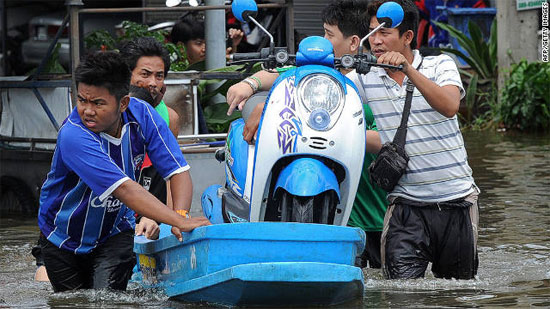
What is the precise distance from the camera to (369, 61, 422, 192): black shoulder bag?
521 cm

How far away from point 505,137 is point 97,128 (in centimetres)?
954

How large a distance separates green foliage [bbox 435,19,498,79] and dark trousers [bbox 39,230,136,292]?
1051 centimetres

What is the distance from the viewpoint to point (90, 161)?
4762 millimetres

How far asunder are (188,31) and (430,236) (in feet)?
17.3

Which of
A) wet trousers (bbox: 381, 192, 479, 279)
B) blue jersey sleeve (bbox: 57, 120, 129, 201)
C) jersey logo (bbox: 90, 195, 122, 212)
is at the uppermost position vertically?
blue jersey sleeve (bbox: 57, 120, 129, 201)

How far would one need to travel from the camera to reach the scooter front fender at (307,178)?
183 inches

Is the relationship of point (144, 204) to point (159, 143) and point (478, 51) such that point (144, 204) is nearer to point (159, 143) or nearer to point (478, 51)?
point (159, 143)

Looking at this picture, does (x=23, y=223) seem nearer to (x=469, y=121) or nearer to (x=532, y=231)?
(x=532, y=231)

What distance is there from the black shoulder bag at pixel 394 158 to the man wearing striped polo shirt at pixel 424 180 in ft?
0.18

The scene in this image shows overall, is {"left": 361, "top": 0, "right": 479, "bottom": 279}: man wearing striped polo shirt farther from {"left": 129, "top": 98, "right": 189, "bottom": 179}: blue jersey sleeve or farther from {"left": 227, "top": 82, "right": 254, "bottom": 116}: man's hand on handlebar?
{"left": 129, "top": 98, "right": 189, "bottom": 179}: blue jersey sleeve

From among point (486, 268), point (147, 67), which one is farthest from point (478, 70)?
point (147, 67)

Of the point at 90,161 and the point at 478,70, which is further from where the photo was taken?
the point at 478,70

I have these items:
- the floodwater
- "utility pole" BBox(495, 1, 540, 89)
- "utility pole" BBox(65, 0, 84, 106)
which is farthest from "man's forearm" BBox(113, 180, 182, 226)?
"utility pole" BBox(495, 1, 540, 89)

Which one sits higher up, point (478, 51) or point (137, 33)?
point (137, 33)
